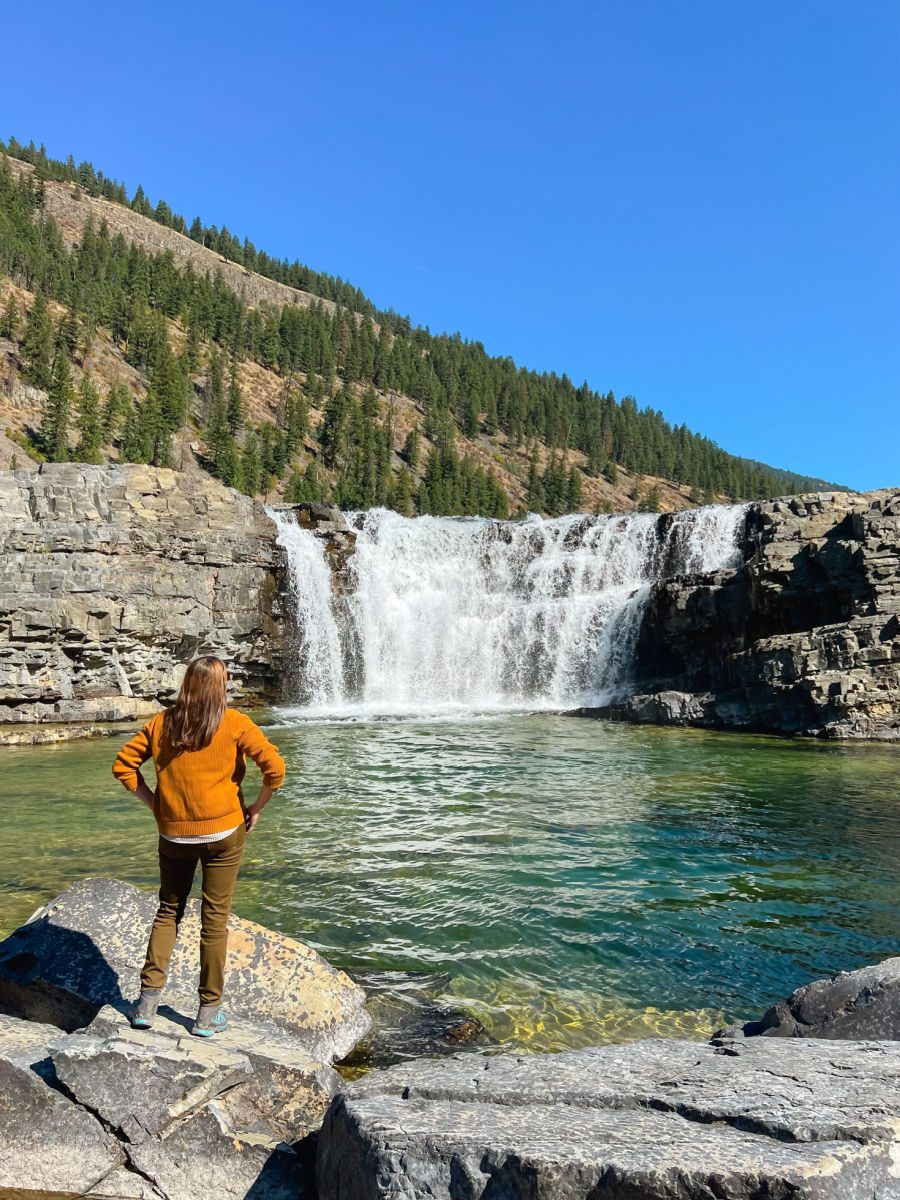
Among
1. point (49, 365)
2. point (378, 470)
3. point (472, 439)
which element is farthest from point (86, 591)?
point (472, 439)

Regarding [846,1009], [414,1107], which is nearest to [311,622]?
[846,1009]

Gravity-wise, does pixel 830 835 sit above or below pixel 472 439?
below

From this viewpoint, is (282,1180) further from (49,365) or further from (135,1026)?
(49,365)

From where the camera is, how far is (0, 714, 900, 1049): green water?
773 cm

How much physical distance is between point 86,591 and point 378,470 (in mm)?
72826

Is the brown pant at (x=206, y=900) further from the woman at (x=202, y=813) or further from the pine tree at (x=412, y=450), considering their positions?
the pine tree at (x=412, y=450)

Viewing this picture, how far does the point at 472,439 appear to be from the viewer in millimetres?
138375

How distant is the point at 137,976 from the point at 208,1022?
1385mm

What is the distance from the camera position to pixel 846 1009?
5.51m

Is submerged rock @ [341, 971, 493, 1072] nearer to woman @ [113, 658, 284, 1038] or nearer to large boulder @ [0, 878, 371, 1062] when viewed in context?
large boulder @ [0, 878, 371, 1062]

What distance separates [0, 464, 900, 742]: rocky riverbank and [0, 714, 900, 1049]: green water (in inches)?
266

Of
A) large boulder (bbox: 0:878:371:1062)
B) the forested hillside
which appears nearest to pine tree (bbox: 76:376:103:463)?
the forested hillside

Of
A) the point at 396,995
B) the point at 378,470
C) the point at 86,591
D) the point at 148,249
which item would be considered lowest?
the point at 396,995

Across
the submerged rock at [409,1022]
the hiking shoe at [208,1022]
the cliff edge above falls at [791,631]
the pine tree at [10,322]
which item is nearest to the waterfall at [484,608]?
the cliff edge above falls at [791,631]
